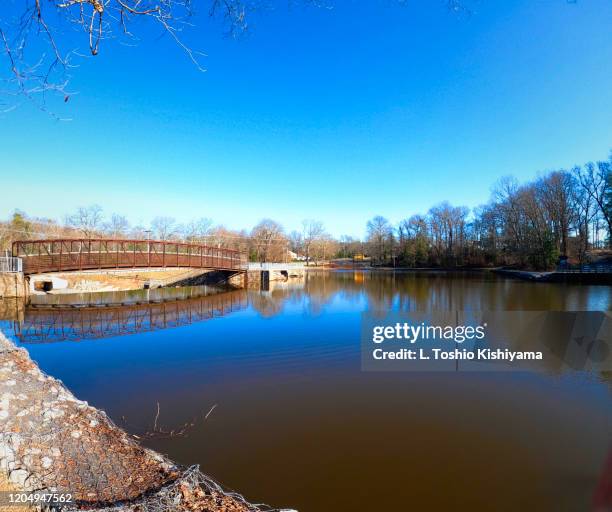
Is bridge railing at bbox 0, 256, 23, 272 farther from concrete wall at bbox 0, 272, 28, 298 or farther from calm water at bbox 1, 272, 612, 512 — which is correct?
calm water at bbox 1, 272, 612, 512

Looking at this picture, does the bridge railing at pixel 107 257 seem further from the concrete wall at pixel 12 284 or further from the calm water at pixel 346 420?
the calm water at pixel 346 420

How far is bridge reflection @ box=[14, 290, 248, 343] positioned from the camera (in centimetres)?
1154

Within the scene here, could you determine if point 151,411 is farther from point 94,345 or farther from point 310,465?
point 94,345

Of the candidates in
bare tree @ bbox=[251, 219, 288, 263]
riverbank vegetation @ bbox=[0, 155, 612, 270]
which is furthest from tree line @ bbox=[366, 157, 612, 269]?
bare tree @ bbox=[251, 219, 288, 263]

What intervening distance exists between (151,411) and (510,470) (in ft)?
17.7

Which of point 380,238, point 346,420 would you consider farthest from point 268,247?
point 346,420

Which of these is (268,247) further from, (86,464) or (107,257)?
(86,464)

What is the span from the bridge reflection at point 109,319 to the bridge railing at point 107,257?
Answer: 4.79 m

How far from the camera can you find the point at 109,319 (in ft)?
46.5

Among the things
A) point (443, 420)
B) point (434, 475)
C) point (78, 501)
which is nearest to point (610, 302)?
point (443, 420)

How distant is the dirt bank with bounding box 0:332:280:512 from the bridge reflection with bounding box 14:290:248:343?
7.47 metres

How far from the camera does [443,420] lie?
5496mm

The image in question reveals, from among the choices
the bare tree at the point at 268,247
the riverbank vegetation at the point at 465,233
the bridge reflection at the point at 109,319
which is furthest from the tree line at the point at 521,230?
the bridge reflection at the point at 109,319

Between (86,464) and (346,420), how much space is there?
11.6 feet
